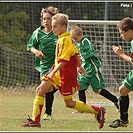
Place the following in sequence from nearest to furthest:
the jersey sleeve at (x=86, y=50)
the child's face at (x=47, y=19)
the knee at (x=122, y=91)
A: the knee at (x=122, y=91)
the child's face at (x=47, y=19)
the jersey sleeve at (x=86, y=50)

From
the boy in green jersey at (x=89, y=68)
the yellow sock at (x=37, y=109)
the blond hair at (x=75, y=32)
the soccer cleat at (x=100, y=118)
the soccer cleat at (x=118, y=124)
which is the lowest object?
the soccer cleat at (x=118, y=124)

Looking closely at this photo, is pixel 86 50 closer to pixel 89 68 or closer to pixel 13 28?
pixel 89 68

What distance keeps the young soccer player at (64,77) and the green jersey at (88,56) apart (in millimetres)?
2636

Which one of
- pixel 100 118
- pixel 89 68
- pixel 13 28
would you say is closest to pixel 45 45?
pixel 89 68

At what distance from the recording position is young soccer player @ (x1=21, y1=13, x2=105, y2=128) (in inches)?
307

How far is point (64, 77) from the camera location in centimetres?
784

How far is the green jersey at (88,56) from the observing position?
1066cm

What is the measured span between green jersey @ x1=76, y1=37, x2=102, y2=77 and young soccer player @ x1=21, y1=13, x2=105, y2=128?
264 centimetres

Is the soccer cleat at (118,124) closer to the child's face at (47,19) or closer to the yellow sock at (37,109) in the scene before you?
the yellow sock at (37,109)

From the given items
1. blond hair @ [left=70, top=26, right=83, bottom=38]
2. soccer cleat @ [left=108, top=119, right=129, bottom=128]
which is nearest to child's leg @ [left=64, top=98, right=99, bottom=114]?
soccer cleat @ [left=108, top=119, right=129, bottom=128]

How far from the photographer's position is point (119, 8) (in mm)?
21453

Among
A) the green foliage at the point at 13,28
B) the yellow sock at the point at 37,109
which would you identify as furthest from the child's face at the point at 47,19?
the green foliage at the point at 13,28

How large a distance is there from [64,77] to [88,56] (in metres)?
2.95

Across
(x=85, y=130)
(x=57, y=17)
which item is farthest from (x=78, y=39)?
(x=85, y=130)
